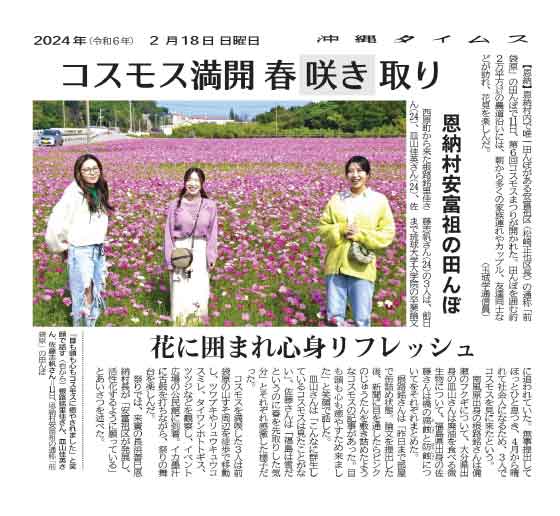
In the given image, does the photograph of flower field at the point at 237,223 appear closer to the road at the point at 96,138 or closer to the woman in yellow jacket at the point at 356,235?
the road at the point at 96,138

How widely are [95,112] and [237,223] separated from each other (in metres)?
1.57

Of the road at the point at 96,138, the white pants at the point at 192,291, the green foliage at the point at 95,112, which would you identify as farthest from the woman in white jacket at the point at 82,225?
the road at the point at 96,138

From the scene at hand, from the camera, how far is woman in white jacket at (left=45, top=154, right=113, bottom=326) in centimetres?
467

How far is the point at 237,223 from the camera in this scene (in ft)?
19.5

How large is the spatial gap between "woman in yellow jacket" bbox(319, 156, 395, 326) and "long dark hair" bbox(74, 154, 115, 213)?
1609 millimetres

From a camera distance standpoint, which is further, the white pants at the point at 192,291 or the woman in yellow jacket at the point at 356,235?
the white pants at the point at 192,291

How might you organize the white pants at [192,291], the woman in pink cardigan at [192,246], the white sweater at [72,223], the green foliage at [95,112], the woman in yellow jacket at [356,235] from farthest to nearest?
the green foliage at [95,112]
the white pants at [192,291]
the woman in pink cardigan at [192,246]
the white sweater at [72,223]
the woman in yellow jacket at [356,235]

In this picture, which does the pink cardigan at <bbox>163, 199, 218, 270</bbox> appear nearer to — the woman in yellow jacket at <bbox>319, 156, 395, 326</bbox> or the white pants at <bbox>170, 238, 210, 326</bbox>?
the white pants at <bbox>170, 238, 210, 326</bbox>

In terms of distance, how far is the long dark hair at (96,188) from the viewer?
4621 millimetres

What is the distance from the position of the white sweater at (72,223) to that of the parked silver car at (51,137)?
2.64ft

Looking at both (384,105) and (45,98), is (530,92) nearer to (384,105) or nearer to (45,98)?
(384,105)

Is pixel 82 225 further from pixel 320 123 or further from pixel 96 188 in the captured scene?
pixel 320 123

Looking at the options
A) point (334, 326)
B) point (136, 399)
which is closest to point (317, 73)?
point (334, 326)

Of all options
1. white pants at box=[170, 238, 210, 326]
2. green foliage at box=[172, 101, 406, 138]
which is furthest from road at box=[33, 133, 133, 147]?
white pants at box=[170, 238, 210, 326]
